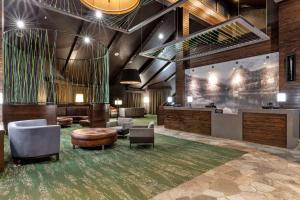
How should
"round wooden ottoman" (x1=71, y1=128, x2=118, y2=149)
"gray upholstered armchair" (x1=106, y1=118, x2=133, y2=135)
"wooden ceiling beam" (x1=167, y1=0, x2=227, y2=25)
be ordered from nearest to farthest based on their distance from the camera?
"round wooden ottoman" (x1=71, y1=128, x2=118, y2=149) < "gray upholstered armchair" (x1=106, y1=118, x2=133, y2=135) < "wooden ceiling beam" (x1=167, y1=0, x2=227, y2=25)

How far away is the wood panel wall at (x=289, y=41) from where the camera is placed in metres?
6.15

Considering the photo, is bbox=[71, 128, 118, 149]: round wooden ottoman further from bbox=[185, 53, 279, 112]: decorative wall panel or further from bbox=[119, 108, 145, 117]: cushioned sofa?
bbox=[119, 108, 145, 117]: cushioned sofa

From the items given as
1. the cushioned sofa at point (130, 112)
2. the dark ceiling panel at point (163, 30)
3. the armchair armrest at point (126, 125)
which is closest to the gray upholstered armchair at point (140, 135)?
the armchair armrest at point (126, 125)

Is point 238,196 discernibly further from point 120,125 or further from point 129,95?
point 129,95

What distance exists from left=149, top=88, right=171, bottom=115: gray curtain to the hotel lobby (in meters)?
4.09

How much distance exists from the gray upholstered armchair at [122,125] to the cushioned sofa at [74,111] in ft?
13.0

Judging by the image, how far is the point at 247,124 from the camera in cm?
618

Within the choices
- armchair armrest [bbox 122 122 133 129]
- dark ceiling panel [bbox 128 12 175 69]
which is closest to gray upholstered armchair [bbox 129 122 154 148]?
armchair armrest [bbox 122 122 133 129]

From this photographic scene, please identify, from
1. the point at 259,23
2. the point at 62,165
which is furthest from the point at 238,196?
the point at 259,23

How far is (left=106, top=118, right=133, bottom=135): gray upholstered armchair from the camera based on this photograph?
6443 mm

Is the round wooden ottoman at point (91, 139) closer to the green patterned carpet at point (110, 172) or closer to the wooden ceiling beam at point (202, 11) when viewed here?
the green patterned carpet at point (110, 172)

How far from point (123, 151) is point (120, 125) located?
2271mm

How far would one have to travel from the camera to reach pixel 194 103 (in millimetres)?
9508

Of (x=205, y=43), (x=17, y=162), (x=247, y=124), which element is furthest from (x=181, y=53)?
(x=17, y=162)
